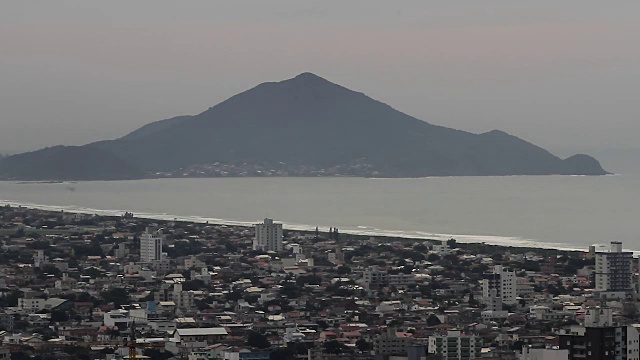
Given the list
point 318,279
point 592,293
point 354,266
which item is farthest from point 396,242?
point 592,293

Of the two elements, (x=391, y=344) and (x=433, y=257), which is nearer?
(x=391, y=344)

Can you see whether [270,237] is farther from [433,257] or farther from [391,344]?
[391,344]

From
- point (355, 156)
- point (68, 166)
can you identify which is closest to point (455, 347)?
point (68, 166)

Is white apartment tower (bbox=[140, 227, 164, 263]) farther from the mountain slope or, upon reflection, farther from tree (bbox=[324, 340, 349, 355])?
the mountain slope

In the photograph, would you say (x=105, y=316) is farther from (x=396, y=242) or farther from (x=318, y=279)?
(x=396, y=242)

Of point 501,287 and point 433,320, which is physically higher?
point 501,287

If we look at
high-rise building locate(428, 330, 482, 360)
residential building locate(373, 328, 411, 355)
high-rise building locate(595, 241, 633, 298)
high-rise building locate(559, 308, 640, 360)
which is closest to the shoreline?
high-rise building locate(595, 241, 633, 298)
